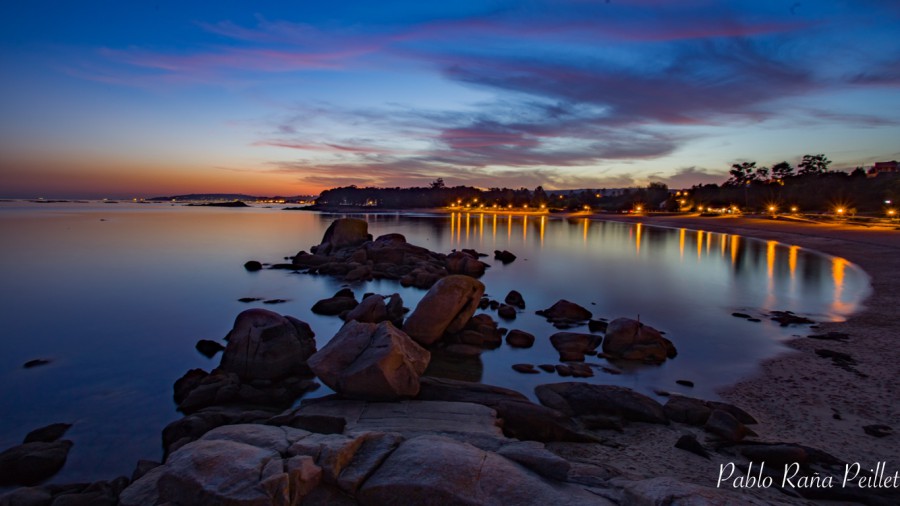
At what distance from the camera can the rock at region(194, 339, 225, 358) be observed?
14.5 metres

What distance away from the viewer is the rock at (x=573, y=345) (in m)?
13.0

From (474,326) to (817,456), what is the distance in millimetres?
9394

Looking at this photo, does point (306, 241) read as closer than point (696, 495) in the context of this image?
No

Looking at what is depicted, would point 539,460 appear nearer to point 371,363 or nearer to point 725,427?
point 371,363

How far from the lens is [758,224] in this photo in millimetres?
68938

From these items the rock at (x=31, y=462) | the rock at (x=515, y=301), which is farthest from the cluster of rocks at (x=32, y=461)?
the rock at (x=515, y=301)

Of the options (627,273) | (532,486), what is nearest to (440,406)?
(532,486)

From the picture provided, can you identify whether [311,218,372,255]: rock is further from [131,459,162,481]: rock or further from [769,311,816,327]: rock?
[131,459,162,481]: rock

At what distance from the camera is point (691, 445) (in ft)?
24.7

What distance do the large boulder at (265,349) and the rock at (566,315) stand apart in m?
9.33

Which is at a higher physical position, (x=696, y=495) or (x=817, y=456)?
(x=696, y=495)

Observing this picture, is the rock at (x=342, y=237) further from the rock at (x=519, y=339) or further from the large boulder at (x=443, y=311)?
the rock at (x=519, y=339)

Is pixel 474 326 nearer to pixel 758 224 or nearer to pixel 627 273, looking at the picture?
pixel 627 273

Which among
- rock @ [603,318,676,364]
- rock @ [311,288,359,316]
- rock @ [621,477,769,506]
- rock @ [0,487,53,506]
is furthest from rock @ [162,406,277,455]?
rock @ [311,288,359,316]
